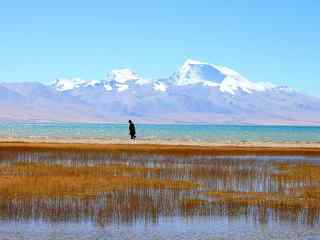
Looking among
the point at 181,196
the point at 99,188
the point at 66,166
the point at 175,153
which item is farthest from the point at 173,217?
the point at 175,153

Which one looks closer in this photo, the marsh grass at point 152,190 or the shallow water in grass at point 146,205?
the shallow water in grass at point 146,205

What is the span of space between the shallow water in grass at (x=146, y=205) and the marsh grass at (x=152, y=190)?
0.03m

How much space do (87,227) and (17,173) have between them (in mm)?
11239

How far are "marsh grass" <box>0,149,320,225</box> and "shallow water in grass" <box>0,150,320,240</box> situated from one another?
0.03 metres

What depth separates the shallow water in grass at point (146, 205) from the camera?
758 inches

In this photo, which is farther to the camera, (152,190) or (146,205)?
(152,190)

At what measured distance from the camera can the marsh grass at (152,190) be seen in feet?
70.2

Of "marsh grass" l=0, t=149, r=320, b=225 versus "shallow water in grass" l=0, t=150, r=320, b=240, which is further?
"marsh grass" l=0, t=149, r=320, b=225

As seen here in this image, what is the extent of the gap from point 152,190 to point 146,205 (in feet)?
9.87

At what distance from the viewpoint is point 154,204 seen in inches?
888

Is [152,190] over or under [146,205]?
over

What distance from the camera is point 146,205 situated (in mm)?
22406

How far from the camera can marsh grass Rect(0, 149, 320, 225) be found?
21391 millimetres

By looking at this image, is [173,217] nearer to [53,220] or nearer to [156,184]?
[53,220]
